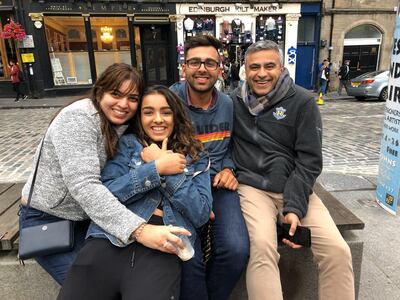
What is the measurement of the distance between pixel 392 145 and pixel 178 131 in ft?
9.03

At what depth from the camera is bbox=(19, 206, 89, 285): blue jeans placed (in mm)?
2061

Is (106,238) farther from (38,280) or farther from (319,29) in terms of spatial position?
(319,29)

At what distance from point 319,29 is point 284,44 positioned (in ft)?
6.53

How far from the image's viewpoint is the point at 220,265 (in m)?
2.12

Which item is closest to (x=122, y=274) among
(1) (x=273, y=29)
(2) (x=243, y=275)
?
(2) (x=243, y=275)

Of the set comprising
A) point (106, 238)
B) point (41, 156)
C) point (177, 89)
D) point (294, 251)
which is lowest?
point (294, 251)

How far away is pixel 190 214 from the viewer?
6.59ft

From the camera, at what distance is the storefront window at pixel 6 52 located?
1548 cm

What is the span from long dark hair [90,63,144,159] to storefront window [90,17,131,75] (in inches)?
589

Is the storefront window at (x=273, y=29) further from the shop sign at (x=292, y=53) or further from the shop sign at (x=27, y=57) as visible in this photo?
the shop sign at (x=27, y=57)

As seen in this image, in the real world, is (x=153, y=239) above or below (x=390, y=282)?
above

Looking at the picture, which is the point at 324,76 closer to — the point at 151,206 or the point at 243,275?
the point at 243,275

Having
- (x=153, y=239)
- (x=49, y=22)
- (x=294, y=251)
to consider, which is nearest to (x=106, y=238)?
(x=153, y=239)

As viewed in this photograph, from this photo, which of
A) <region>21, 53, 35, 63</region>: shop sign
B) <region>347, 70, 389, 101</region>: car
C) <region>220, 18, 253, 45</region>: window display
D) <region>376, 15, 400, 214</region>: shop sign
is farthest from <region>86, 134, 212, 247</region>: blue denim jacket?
<region>220, 18, 253, 45</region>: window display
